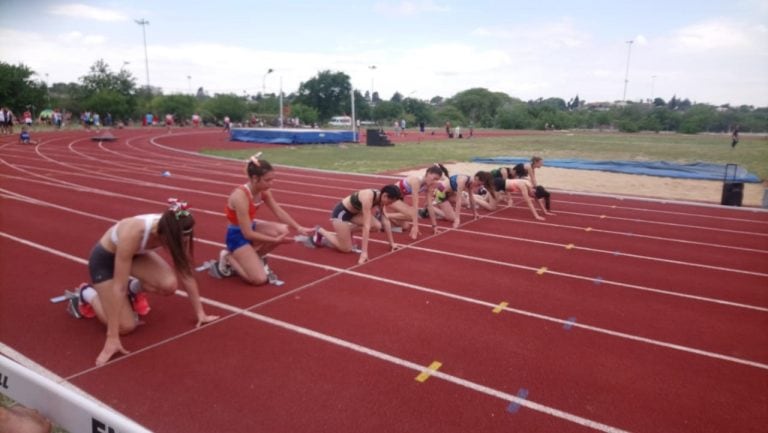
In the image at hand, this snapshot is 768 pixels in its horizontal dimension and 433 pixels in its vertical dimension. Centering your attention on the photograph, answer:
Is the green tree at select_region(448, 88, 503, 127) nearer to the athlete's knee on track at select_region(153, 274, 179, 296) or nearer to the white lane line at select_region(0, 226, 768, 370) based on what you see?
the white lane line at select_region(0, 226, 768, 370)

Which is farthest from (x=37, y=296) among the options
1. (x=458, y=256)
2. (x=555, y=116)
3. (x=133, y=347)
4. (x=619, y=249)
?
(x=555, y=116)

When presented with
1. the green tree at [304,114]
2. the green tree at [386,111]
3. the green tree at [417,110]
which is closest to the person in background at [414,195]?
the green tree at [304,114]

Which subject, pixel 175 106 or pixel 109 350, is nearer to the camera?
pixel 109 350

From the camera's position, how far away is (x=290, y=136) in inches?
1157

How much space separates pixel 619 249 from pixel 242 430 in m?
6.45

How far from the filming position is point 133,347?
4.12 metres

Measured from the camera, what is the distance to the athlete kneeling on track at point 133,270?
383 cm

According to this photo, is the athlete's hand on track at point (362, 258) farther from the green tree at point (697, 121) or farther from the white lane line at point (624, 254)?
the green tree at point (697, 121)

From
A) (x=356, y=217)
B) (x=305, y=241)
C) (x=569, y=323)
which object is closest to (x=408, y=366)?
(x=569, y=323)

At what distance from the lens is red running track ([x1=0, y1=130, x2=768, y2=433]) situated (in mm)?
3371

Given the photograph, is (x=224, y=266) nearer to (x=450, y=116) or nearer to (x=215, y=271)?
(x=215, y=271)

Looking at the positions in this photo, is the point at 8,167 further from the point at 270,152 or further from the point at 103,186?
the point at 270,152

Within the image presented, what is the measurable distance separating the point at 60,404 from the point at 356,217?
4.91 meters

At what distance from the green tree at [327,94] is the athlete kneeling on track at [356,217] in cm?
7254
